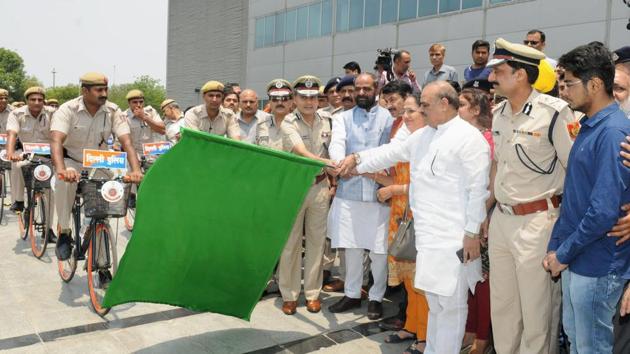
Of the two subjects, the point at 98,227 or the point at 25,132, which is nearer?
the point at 98,227

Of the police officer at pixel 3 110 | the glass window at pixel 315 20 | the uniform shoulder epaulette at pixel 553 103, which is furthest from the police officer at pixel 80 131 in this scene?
the glass window at pixel 315 20

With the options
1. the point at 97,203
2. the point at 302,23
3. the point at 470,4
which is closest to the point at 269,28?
the point at 302,23

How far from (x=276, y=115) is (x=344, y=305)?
6.51 feet

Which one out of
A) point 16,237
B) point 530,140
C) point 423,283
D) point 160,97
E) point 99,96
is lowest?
point 16,237

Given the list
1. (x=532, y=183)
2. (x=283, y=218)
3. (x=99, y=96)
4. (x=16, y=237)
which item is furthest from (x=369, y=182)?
(x=16, y=237)

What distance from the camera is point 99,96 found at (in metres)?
5.12

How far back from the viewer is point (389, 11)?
73.4ft

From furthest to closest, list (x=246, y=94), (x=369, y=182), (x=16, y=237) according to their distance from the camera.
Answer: (x=16, y=237), (x=246, y=94), (x=369, y=182)

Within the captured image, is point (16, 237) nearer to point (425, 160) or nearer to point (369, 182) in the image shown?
point (369, 182)

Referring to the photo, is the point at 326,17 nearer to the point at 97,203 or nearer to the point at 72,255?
the point at 72,255

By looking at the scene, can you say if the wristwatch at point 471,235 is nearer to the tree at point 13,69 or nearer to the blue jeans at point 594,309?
the blue jeans at point 594,309

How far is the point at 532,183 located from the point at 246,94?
11.6 feet

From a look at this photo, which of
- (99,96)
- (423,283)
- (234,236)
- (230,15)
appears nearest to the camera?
(423,283)

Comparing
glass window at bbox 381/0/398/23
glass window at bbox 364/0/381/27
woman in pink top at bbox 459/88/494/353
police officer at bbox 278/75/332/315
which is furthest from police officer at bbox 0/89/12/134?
glass window at bbox 364/0/381/27
